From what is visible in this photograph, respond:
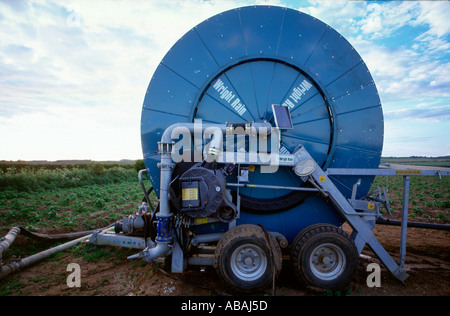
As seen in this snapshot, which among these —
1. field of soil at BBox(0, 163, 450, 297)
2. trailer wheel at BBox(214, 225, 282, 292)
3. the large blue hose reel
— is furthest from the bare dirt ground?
the large blue hose reel

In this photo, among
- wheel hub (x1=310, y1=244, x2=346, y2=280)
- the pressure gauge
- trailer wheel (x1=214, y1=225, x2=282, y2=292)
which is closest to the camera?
trailer wheel (x1=214, y1=225, x2=282, y2=292)

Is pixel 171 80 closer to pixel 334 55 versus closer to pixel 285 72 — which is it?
pixel 285 72

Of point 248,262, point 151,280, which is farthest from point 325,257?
point 151,280

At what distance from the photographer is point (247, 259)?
3623 mm

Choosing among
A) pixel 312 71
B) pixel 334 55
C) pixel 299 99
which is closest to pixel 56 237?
pixel 299 99

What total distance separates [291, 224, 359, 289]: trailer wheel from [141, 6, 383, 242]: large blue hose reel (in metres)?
0.74

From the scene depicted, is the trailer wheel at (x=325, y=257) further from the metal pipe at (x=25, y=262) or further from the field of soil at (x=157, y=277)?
the metal pipe at (x=25, y=262)

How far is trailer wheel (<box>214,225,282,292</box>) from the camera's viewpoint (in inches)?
138

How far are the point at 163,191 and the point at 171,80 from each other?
213cm

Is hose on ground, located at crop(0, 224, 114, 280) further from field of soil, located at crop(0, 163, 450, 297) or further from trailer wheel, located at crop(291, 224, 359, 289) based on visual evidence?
trailer wheel, located at crop(291, 224, 359, 289)

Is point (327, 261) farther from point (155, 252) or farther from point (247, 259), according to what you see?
point (155, 252)

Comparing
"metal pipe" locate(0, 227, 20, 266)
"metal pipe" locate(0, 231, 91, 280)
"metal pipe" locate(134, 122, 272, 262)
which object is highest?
"metal pipe" locate(134, 122, 272, 262)

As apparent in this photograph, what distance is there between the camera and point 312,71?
4434mm

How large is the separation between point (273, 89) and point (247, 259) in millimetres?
3035
